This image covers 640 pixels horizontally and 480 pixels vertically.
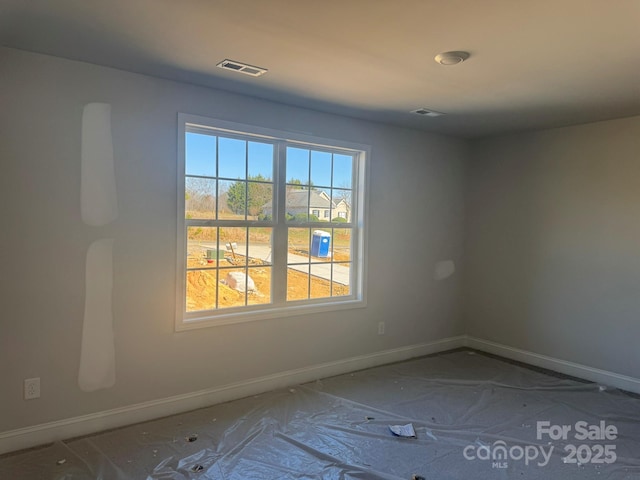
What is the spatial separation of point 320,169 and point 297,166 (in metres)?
0.25

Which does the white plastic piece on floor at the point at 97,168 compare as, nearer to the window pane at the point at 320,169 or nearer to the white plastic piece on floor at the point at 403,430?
the window pane at the point at 320,169

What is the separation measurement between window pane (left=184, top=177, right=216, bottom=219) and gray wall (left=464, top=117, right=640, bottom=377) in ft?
10.0

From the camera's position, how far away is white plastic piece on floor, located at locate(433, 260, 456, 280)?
191 inches

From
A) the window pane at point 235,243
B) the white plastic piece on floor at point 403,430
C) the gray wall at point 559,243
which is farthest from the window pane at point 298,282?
the gray wall at point 559,243

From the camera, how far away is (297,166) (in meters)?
3.83

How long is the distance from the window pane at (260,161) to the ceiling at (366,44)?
42 cm

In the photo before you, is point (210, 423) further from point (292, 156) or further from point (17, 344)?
point (292, 156)

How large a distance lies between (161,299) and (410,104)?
2452 mm

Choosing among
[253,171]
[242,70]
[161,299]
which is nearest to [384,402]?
[161,299]

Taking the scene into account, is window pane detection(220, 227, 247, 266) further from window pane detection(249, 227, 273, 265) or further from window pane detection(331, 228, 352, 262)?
window pane detection(331, 228, 352, 262)

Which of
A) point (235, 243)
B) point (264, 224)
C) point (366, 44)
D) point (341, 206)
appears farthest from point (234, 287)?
point (366, 44)

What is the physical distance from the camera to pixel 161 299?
311cm

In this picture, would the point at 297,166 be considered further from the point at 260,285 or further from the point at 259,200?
the point at 260,285

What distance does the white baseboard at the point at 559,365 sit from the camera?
151 inches
